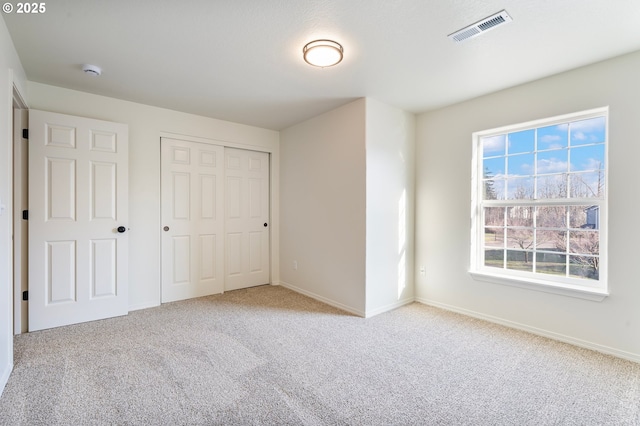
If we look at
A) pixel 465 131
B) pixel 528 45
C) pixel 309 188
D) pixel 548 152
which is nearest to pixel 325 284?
pixel 309 188

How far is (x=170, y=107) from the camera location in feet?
12.0

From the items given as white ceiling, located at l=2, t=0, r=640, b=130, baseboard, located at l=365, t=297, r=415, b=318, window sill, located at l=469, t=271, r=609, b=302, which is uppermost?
white ceiling, located at l=2, t=0, r=640, b=130

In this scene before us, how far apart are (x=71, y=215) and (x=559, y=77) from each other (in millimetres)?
4835

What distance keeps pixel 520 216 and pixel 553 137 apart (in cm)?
81

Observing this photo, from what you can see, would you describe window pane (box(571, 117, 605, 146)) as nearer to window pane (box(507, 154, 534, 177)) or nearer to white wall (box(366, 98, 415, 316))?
window pane (box(507, 154, 534, 177))

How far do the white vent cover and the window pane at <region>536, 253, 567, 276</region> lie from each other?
2.15 meters

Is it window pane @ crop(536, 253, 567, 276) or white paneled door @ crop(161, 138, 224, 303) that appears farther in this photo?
white paneled door @ crop(161, 138, 224, 303)

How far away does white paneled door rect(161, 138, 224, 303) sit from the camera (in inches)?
150

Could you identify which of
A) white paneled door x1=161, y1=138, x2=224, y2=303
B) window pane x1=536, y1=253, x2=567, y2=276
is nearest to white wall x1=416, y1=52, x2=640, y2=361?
window pane x1=536, y1=253, x2=567, y2=276

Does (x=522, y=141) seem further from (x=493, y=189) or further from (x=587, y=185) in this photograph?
(x=587, y=185)

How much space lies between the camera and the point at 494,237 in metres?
3.35

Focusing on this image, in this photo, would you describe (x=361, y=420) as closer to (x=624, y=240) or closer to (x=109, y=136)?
(x=624, y=240)

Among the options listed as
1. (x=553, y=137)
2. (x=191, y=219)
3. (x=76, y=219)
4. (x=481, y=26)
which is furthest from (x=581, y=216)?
(x=76, y=219)

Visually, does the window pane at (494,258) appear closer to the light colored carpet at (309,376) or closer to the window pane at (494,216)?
the window pane at (494,216)
